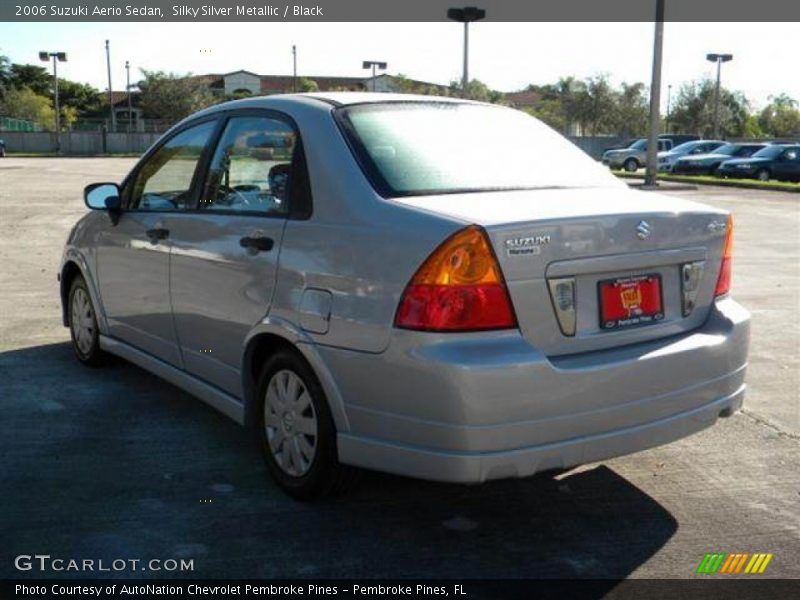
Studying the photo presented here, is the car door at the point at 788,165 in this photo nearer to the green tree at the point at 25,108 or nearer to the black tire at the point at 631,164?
the black tire at the point at 631,164

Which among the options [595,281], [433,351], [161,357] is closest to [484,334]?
[433,351]

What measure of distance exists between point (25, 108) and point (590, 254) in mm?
86934

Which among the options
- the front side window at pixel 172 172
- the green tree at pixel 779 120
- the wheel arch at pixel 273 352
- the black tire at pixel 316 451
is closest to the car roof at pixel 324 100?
the front side window at pixel 172 172

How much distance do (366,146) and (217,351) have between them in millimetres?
1251

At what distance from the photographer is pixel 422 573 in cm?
320

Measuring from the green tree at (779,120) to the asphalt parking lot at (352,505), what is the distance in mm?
94252

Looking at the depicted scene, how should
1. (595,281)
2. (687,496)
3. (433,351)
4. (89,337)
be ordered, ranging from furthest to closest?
(89,337) < (687,496) < (595,281) < (433,351)

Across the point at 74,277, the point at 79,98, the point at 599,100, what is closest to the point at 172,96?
the point at 79,98

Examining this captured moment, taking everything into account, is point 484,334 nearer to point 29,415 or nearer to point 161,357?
point 161,357

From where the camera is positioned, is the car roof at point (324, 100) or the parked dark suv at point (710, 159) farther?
the parked dark suv at point (710, 159)

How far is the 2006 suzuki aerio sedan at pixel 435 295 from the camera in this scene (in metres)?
3.10

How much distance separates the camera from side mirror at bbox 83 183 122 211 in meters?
5.20

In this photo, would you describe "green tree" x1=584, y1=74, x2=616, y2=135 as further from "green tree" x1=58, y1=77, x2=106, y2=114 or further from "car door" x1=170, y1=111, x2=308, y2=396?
"car door" x1=170, y1=111, x2=308, y2=396

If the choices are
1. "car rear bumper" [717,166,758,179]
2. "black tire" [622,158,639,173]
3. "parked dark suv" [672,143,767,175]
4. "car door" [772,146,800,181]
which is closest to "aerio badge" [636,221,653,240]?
"car door" [772,146,800,181]
